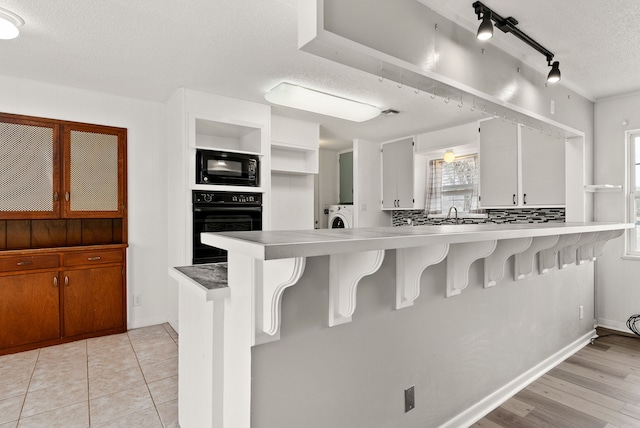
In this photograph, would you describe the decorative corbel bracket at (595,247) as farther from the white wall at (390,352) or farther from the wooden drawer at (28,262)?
the wooden drawer at (28,262)

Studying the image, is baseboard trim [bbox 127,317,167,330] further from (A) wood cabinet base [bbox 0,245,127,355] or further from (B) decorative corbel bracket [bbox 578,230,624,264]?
(B) decorative corbel bracket [bbox 578,230,624,264]

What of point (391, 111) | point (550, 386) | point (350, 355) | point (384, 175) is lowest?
point (550, 386)

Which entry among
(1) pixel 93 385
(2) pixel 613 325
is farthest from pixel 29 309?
(2) pixel 613 325

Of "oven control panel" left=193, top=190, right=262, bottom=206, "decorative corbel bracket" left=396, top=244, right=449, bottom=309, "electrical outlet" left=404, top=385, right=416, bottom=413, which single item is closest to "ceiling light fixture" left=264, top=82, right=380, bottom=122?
"oven control panel" left=193, top=190, right=262, bottom=206

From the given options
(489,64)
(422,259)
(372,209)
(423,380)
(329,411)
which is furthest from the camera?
(372,209)

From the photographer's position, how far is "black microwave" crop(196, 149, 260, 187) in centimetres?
344

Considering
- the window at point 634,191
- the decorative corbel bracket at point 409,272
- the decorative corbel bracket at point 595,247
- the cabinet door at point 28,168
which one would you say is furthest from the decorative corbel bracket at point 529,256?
the cabinet door at point 28,168

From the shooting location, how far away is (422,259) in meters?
1.50

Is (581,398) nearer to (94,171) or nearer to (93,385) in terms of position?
(93,385)

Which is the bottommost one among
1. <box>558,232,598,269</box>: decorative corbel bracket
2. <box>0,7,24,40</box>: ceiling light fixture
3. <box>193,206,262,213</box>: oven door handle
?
<box>558,232,598,269</box>: decorative corbel bracket

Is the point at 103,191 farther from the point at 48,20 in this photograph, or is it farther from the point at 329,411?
the point at 329,411

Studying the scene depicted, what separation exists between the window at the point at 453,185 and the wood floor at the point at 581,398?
7.67 ft

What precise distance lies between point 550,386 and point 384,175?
3.83m

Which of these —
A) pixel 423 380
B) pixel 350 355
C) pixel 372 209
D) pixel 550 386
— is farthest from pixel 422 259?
pixel 372 209
